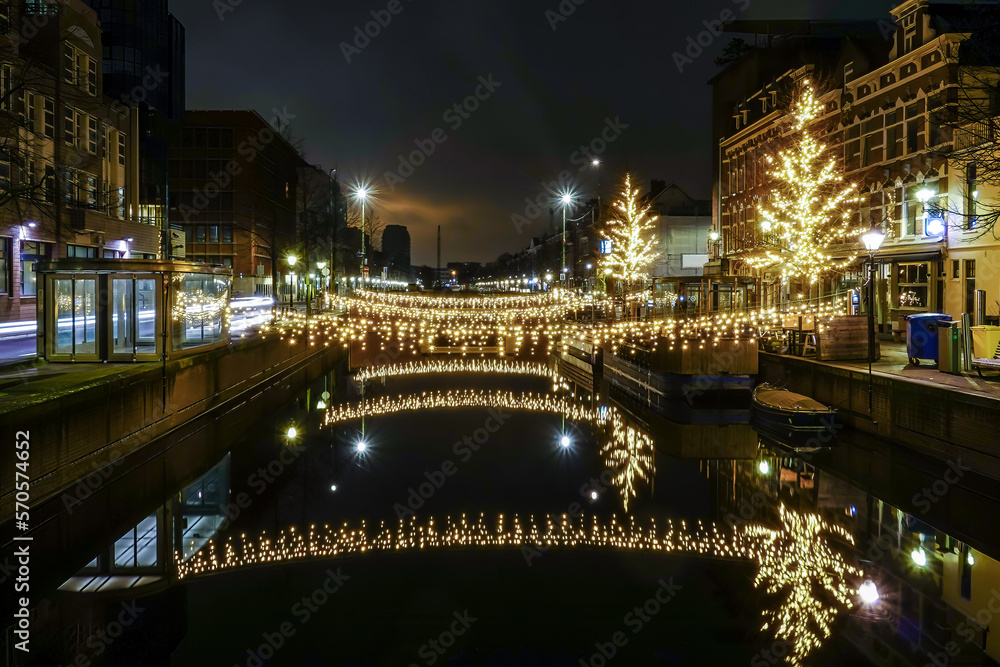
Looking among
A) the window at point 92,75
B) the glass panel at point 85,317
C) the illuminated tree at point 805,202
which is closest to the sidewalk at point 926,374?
the illuminated tree at point 805,202

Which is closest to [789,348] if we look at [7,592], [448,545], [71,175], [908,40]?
[908,40]

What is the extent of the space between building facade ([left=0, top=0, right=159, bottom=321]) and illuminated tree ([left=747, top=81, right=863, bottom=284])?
82.6 feet

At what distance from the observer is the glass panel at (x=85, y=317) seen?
16.8 meters

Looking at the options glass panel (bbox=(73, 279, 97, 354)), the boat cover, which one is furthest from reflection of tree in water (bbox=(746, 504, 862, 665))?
glass panel (bbox=(73, 279, 97, 354))

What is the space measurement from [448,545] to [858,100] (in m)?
29.5

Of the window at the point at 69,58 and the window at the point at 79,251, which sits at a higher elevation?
the window at the point at 69,58

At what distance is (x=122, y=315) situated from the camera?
17.2m

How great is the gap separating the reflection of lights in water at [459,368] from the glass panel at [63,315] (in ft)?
51.7

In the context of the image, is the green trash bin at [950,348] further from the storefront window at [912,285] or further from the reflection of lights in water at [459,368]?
the reflection of lights in water at [459,368]

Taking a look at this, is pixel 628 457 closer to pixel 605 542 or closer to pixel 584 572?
pixel 605 542

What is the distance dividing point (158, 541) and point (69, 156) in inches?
1133

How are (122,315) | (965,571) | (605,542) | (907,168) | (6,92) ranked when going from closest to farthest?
(965,571), (605,542), (6,92), (122,315), (907,168)

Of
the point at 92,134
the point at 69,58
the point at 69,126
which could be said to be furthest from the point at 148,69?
the point at 69,126

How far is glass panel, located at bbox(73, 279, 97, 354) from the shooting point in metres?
16.8
